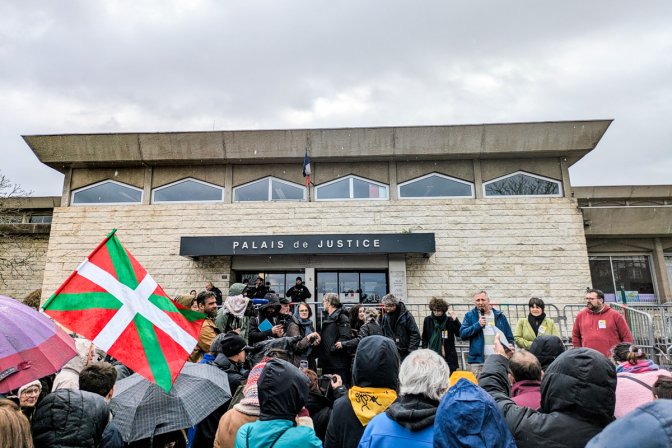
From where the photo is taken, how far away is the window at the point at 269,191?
13.8 meters

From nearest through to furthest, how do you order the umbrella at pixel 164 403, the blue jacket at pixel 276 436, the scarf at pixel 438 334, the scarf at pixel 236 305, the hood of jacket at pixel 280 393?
the blue jacket at pixel 276 436 → the hood of jacket at pixel 280 393 → the umbrella at pixel 164 403 → the scarf at pixel 236 305 → the scarf at pixel 438 334

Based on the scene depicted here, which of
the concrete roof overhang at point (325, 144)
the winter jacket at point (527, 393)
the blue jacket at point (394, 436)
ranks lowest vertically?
the blue jacket at point (394, 436)

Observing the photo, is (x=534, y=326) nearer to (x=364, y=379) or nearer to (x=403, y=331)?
(x=403, y=331)

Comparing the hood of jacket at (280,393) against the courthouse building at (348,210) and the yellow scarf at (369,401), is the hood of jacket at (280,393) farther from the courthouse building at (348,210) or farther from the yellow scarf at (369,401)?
the courthouse building at (348,210)

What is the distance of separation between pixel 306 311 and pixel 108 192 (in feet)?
34.1

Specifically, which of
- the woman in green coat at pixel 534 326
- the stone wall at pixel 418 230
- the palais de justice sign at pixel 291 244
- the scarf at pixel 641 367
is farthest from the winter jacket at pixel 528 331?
the stone wall at pixel 418 230

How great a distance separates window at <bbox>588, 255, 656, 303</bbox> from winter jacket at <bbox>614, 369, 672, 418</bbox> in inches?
538

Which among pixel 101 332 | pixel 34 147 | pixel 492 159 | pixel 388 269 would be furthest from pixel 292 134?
pixel 101 332

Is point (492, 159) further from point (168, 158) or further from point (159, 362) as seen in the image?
point (159, 362)

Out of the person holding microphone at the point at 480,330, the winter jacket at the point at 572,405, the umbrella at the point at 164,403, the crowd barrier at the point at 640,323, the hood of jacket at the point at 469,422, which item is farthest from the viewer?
the crowd barrier at the point at 640,323

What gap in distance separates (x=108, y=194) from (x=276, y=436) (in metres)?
14.1

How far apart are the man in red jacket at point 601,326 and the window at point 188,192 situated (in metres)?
10.8

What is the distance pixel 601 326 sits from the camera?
21.1ft

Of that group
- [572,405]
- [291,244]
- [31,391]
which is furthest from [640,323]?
[31,391]
